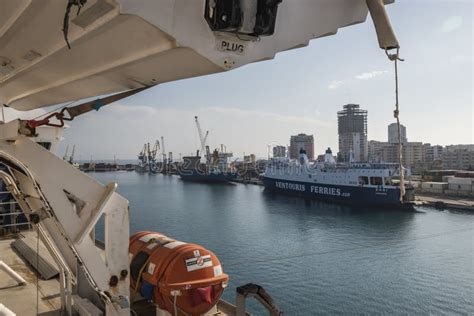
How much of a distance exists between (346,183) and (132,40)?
53902 millimetres

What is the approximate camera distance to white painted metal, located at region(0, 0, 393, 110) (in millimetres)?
2148

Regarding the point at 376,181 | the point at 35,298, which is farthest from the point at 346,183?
the point at 35,298

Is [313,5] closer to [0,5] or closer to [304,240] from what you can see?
[0,5]

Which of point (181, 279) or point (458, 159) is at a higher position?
point (458, 159)

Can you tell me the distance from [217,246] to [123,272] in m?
26.2

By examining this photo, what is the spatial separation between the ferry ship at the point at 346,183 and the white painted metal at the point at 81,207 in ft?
142

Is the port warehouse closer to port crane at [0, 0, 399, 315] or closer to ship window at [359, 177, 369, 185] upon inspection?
ship window at [359, 177, 369, 185]

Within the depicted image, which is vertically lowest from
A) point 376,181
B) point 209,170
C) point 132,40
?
point 376,181

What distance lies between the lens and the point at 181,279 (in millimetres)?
5703

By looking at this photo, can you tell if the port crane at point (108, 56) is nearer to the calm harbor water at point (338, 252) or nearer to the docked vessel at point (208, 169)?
the calm harbor water at point (338, 252)

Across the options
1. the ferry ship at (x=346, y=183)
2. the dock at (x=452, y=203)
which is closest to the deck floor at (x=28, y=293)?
the ferry ship at (x=346, y=183)

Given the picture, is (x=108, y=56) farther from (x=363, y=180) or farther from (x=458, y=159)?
(x=458, y=159)

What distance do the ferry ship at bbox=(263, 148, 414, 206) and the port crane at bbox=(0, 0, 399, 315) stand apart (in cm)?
4336

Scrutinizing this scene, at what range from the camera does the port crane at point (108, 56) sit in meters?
2.23
